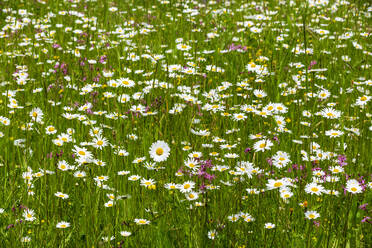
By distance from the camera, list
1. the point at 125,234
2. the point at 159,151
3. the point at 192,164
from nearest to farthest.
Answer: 1. the point at 125,234
2. the point at 159,151
3. the point at 192,164

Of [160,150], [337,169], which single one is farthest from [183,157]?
[337,169]

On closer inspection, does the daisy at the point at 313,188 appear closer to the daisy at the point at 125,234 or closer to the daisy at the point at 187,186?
the daisy at the point at 187,186

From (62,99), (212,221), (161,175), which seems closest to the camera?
(212,221)

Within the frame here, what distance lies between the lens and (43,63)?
4156 mm

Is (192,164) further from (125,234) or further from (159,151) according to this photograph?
(125,234)

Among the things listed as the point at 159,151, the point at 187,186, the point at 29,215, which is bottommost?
the point at 29,215

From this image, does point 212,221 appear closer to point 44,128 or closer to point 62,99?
point 44,128

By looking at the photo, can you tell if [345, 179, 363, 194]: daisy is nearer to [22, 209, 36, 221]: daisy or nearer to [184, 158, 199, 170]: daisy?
[184, 158, 199, 170]: daisy

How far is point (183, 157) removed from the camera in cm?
233

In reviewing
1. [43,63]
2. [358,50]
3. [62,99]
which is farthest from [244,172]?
[358,50]

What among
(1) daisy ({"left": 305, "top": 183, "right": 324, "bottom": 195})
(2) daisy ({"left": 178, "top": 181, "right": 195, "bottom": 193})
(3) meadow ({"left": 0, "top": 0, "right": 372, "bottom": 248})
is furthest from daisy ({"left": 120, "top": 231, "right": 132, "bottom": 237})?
(1) daisy ({"left": 305, "top": 183, "right": 324, "bottom": 195})

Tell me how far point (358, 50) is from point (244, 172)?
3.29m

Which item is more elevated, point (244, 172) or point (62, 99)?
point (244, 172)

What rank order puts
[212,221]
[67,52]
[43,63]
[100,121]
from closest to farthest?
[212,221]
[100,121]
[43,63]
[67,52]
